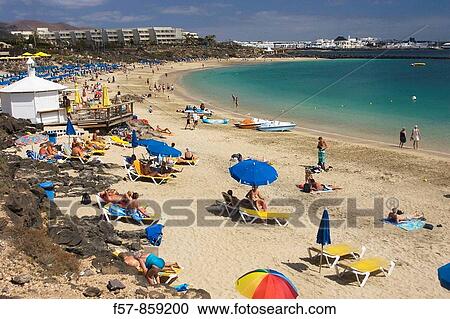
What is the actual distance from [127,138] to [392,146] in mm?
11785

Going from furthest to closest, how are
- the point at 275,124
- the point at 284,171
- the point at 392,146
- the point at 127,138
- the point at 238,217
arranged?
the point at 275,124 → the point at 392,146 → the point at 127,138 → the point at 284,171 → the point at 238,217

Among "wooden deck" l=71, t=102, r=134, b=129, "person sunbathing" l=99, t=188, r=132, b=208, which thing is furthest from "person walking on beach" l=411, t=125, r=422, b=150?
"person sunbathing" l=99, t=188, r=132, b=208

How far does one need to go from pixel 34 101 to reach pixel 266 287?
16340 millimetres

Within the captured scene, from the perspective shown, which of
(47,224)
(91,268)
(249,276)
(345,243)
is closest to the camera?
(249,276)

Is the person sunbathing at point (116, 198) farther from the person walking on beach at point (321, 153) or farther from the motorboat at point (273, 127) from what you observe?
the motorboat at point (273, 127)

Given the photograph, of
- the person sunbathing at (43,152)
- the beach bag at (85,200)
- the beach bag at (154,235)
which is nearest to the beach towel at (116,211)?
the beach bag at (85,200)

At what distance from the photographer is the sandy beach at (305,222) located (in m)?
7.93

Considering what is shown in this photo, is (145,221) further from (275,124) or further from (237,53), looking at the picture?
(237,53)

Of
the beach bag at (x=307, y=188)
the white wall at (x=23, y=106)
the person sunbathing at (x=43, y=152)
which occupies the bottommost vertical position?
the beach bag at (x=307, y=188)

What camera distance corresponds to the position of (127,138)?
60.6ft

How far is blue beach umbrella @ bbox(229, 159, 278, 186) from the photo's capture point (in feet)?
33.9

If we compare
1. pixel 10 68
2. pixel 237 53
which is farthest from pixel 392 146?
pixel 237 53

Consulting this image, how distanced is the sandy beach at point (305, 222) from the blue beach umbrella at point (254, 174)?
1051 millimetres

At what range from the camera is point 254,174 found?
10.4 meters
